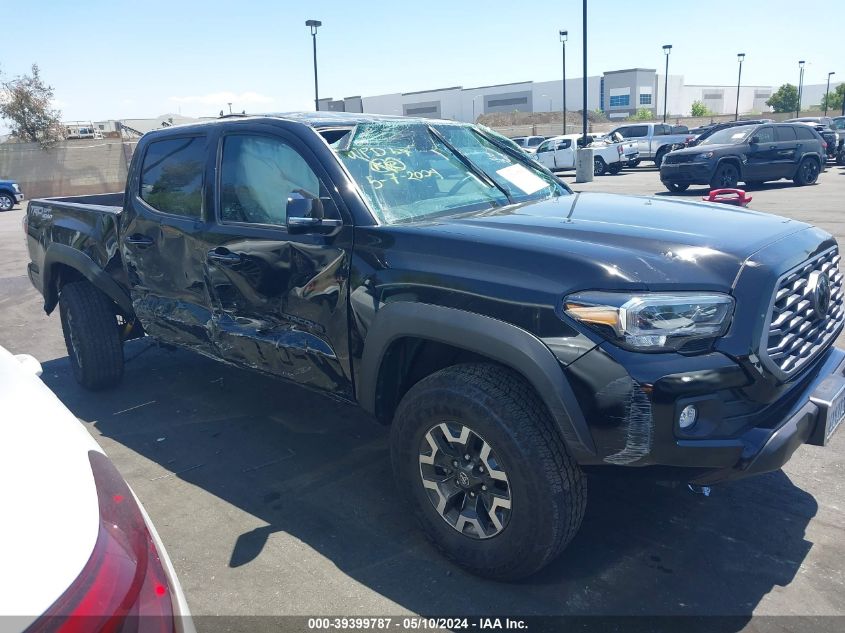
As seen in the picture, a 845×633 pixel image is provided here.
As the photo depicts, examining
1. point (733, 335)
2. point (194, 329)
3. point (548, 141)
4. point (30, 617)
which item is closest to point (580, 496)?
point (733, 335)

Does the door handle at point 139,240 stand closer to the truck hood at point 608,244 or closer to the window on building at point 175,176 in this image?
the window on building at point 175,176

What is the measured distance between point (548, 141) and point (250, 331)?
2783cm

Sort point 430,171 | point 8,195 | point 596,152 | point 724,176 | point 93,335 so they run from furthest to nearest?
point 596,152 → point 8,195 → point 724,176 → point 93,335 → point 430,171

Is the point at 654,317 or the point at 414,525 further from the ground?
the point at 654,317

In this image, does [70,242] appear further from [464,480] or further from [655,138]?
[655,138]

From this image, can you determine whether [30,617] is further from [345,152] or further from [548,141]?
[548,141]

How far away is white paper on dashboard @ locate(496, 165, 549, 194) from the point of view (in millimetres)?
4047

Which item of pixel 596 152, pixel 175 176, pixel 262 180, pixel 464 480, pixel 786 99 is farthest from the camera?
pixel 786 99

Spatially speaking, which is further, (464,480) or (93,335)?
(93,335)

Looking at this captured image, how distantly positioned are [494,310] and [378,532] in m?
1.29

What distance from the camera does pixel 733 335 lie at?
8.28ft

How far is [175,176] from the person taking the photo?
176 inches

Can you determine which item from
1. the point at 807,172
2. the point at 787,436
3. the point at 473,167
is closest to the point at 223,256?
the point at 473,167

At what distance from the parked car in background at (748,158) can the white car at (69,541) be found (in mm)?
17450
